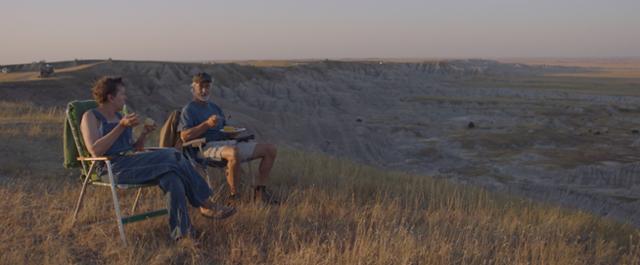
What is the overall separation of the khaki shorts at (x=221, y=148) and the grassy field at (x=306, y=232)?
1.94 ft

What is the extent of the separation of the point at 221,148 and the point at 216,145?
131 mm

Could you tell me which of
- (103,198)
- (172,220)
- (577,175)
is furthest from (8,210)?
(577,175)

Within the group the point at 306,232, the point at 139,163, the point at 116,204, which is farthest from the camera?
the point at 306,232

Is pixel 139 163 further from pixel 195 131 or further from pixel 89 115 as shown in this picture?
pixel 195 131

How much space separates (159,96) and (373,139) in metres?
11.8

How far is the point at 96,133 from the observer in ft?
15.5

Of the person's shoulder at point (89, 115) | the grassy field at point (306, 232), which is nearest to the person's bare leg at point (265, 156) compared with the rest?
the grassy field at point (306, 232)

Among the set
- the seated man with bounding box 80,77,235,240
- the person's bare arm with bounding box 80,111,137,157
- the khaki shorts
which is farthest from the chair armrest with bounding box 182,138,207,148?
the person's bare arm with bounding box 80,111,137,157

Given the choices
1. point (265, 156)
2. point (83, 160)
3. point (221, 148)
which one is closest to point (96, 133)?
point (83, 160)

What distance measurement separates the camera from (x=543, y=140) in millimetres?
29406

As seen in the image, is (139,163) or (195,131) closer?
(139,163)

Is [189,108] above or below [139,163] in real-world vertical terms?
above

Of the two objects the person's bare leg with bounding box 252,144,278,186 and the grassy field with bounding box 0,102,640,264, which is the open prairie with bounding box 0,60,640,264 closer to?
Result: the grassy field with bounding box 0,102,640,264

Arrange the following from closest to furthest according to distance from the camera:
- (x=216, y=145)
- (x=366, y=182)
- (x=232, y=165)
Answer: (x=232, y=165), (x=216, y=145), (x=366, y=182)
